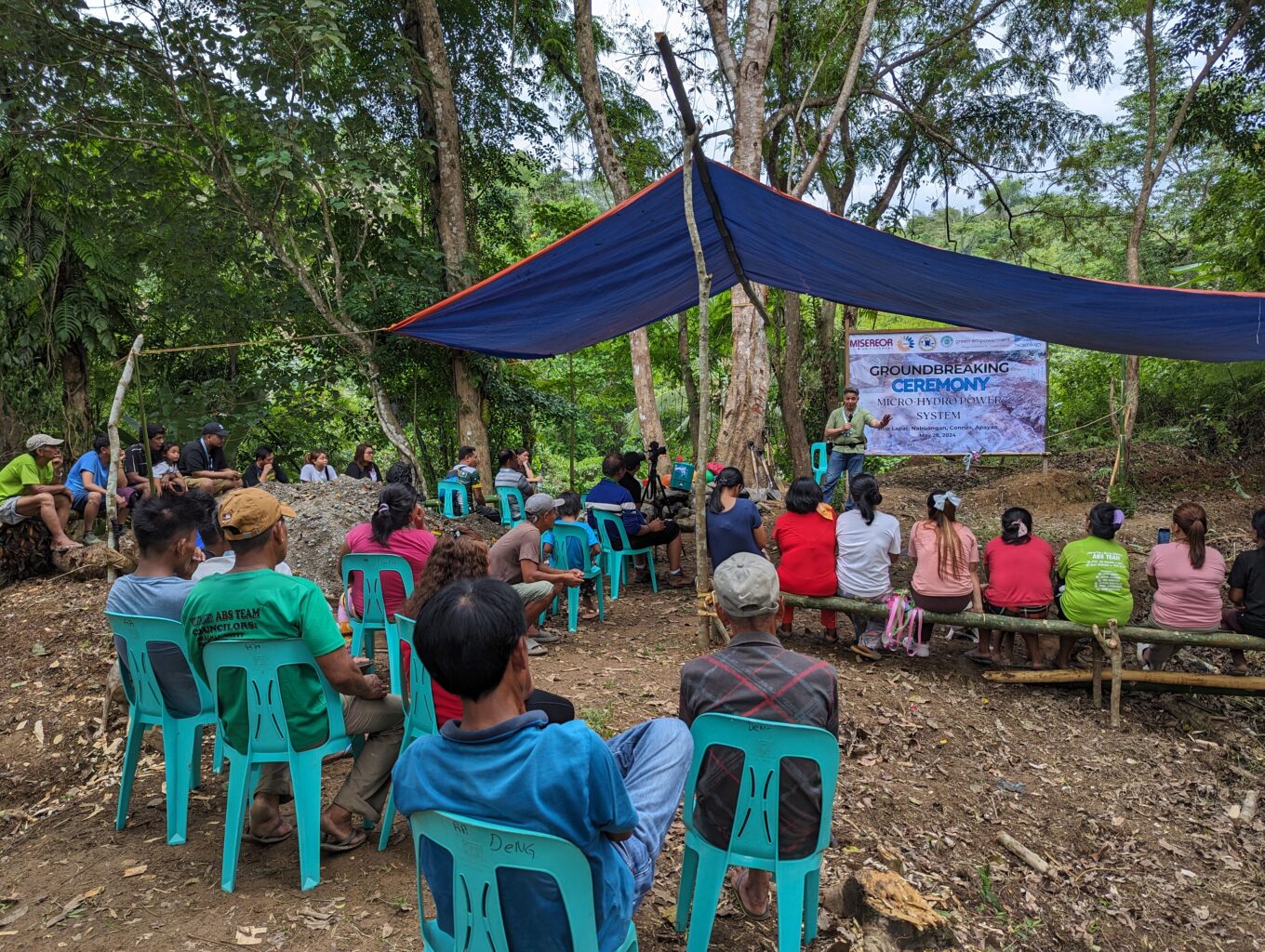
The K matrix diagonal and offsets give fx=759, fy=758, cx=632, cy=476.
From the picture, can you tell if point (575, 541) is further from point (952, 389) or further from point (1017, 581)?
point (952, 389)

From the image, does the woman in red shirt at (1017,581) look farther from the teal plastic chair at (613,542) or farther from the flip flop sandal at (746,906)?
the flip flop sandal at (746,906)

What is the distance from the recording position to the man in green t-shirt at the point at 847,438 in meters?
7.80

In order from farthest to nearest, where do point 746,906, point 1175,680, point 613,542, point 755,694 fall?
point 613,542
point 1175,680
point 746,906
point 755,694

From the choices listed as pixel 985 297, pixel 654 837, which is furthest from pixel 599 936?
pixel 985 297

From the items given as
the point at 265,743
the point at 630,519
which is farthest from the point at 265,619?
the point at 630,519

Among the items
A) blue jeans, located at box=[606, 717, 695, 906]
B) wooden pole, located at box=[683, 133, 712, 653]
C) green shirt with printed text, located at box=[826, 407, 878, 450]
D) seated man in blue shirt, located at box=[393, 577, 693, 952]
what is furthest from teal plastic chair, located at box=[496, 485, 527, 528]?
seated man in blue shirt, located at box=[393, 577, 693, 952]

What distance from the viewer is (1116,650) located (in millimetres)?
4422

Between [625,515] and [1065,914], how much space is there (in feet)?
13.3

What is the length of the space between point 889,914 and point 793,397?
8.32 metres

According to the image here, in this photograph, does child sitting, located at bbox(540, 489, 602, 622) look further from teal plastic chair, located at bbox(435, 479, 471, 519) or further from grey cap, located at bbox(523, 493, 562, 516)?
teal plastic chair, located at bbox(435, 479, 471, 519)

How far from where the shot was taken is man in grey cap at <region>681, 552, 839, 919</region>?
206 centimetres

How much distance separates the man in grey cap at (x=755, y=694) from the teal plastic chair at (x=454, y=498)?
267 inches

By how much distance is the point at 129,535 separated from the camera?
274 inches

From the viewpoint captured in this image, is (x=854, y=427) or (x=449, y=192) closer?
(x=854, y=427)
